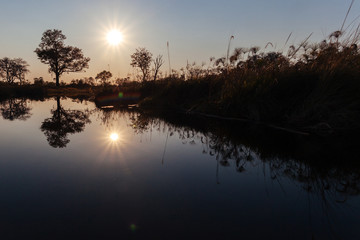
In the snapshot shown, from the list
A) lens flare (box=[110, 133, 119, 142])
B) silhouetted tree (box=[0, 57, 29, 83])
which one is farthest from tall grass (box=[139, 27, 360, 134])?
silhouetted tree (box=[0, 57, 29, 83])

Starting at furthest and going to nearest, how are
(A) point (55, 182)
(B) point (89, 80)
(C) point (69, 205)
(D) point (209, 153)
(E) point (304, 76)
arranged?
(B) point (89, 80), (E) point (304, 76), (D) point (209, 153), (A) point (55, 182), (C) point (69, 205)

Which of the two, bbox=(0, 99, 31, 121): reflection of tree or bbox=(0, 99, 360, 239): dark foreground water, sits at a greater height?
bbox=(0, 99, 360, 239): dark foreground water

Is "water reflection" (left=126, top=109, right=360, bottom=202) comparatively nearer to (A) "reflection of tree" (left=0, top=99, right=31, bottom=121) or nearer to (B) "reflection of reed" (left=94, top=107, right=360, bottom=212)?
(B) "reflection of reed" (left=94, top=107, right=360, bottom=212)

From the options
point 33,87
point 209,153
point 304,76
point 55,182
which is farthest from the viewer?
point 33,87

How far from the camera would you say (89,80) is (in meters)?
49.2

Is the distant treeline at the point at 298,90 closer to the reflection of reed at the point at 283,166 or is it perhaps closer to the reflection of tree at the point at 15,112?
the reflection of reed at the point at 283,166

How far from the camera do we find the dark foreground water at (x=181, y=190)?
1.09 m

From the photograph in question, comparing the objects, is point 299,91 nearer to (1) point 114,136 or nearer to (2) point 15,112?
(1) point 114,136

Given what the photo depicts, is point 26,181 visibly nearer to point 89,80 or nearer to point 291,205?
point 291,205

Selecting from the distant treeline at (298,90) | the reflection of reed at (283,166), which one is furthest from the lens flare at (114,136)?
the distant treeline at (298,90)

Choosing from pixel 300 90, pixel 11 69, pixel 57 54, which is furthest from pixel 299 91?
pixel 11 69

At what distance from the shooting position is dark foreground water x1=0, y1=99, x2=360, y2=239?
3.58 ft

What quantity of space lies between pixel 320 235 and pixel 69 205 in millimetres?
1572

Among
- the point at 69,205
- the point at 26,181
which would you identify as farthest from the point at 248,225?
the point at 26,181
